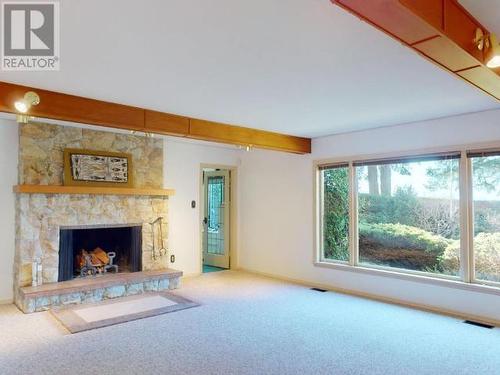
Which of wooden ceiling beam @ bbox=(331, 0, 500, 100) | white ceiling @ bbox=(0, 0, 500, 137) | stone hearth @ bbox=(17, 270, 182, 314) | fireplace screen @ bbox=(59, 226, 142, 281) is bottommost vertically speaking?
stone hearth @ bbox=(17, 270, 182, 314)

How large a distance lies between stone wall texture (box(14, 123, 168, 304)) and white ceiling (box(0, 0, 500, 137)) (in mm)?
1813

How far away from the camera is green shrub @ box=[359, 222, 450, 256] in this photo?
15.3 feet

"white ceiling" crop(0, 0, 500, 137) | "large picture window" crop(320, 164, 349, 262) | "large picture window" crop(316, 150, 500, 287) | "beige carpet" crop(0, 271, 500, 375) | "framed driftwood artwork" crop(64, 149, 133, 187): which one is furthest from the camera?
"large picture window" crop(320, 164, 349, 262)

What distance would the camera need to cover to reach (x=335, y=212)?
5.75 meters

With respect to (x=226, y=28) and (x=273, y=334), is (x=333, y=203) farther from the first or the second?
(x=226, y=28)

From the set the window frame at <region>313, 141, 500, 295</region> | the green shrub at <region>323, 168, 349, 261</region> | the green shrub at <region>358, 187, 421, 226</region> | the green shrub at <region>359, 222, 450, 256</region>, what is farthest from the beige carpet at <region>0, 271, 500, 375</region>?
the green shrub at <region>358, 187, 421, 226</region>

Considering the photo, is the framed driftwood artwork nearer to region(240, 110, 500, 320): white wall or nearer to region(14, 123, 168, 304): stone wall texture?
region(14, 123, 168, 304): stone wall texture

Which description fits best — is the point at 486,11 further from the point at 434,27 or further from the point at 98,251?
the point at 98,251

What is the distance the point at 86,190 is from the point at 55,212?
0.48 metres

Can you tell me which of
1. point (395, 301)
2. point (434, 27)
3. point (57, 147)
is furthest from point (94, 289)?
point (434, 27)

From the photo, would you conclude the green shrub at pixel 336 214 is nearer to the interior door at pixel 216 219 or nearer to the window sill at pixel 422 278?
the window sill at pixel 422 278

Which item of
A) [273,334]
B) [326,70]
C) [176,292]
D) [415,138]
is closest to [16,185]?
[176,292]

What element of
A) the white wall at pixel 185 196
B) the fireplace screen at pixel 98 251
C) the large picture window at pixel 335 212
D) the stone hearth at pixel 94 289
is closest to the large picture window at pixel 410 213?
the large picture window at pixel 335 212

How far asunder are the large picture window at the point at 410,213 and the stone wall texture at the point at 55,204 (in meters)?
3.34
